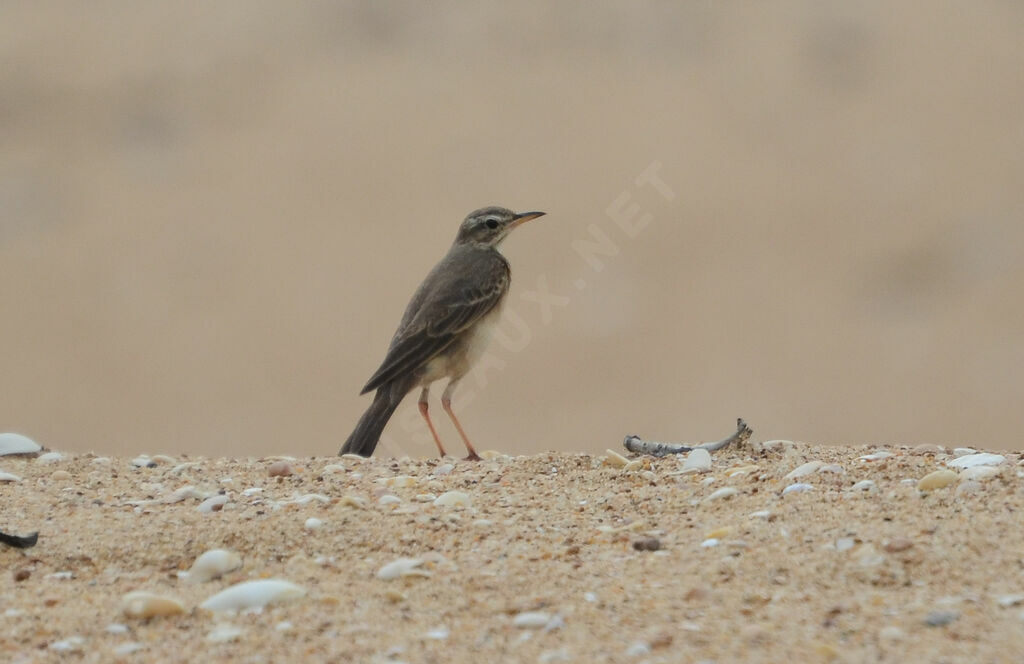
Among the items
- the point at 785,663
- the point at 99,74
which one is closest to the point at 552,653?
the point at 785,663

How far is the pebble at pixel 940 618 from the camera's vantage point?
4.21 metres

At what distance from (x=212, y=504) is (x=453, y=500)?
1135mm

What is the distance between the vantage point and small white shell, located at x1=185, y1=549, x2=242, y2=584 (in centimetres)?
537

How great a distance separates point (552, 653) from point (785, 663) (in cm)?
70

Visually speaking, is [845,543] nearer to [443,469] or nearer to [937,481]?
[937,481]

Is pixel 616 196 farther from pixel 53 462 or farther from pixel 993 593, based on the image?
pixel 993 593

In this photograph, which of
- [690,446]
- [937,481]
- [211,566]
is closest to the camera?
[211,566]

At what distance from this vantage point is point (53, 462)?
8.12m

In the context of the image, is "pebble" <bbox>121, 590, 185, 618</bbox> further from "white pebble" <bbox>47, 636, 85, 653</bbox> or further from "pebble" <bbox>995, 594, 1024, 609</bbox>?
"pebble" <bbox>995, 594, 1024, 609</bbox>

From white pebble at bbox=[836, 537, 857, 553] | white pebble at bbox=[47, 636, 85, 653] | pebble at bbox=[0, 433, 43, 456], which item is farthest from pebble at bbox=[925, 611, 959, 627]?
pebble at bbox=[0, 433, 43, 456]

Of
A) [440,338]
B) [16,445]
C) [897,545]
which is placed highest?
[440,338]

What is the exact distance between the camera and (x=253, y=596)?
4.84m

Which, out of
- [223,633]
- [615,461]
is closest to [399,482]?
[615,461]

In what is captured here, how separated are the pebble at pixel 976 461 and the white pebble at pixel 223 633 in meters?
3.52
